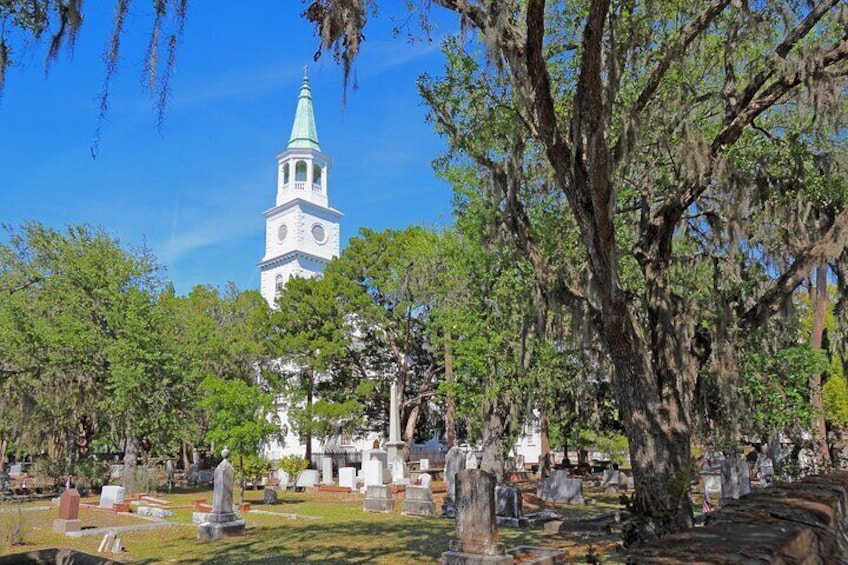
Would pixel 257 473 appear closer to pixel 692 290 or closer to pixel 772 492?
pixel 692 290

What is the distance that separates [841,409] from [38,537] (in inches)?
1537

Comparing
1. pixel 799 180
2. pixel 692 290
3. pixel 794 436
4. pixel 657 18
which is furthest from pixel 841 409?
pixel 657 18

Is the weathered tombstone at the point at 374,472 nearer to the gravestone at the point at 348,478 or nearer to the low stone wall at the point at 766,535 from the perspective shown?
the gravestone at the point at 348,478

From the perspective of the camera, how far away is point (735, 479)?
61.1 feet

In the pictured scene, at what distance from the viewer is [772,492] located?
560 centimetres

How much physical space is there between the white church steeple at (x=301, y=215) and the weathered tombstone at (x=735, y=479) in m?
40.6

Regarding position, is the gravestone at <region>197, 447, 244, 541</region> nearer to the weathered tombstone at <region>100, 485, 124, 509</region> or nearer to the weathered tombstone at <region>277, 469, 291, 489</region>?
the weathered tombstone at <region>100, 485, 124, 509</region>

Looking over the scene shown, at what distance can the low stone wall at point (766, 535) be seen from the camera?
10.1 ft

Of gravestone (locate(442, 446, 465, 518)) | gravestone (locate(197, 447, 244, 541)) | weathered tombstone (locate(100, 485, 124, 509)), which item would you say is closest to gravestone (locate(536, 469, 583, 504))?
gravestone (locate(442, 446, 465, 518))

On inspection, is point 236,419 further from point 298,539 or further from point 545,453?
point 545,453

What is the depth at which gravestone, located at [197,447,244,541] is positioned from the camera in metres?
14.0

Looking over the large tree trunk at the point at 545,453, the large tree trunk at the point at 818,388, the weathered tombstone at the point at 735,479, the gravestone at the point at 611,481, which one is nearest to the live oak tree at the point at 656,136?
the large tree trunk at the point at 818,388

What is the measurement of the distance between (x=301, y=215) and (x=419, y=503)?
4038 centimetres

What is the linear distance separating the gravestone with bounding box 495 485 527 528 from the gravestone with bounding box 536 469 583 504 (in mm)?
6063
